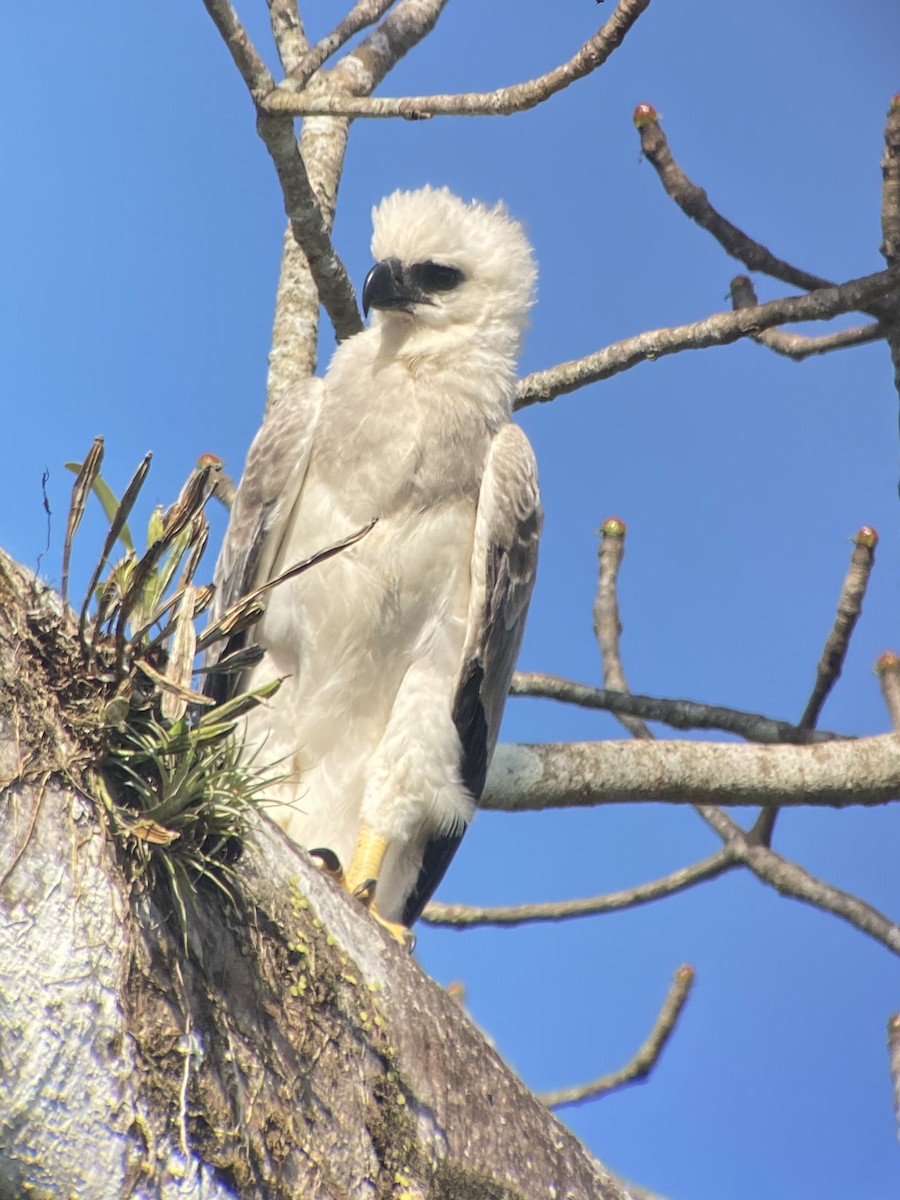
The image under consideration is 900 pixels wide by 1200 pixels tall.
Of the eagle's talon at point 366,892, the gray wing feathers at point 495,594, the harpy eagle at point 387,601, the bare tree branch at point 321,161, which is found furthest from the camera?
the bare tree branch at point 321,161

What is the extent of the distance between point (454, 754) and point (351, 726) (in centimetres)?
44

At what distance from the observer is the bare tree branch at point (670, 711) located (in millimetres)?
6535

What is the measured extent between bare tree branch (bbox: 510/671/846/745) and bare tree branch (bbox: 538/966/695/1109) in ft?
5.34

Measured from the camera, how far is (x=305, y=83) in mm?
5551

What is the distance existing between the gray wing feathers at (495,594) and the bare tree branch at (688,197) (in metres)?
2.19

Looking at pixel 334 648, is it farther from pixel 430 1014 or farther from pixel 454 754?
pixel 430 1014

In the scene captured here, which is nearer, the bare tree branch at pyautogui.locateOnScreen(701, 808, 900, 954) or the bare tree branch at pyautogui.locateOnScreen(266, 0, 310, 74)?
the bare tree branch at pyautogui.locateOnScreen(266, 0, 310, 74)

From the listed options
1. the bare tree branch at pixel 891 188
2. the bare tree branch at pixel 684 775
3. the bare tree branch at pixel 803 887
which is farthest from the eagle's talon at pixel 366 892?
the bare tree branch at pixel 891 188

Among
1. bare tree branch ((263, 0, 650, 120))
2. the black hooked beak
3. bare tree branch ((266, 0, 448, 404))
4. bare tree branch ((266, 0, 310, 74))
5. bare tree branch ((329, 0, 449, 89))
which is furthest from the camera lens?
bare tree branch ((329, 0, 449, 89))

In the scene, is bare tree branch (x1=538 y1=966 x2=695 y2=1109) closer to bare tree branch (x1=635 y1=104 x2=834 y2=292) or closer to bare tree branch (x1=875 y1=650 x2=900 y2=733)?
bare tree branch (x1=875 y1=650 x2=900 y2=733)

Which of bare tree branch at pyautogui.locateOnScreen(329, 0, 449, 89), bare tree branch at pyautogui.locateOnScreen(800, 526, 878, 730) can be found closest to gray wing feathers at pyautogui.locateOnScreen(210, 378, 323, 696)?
bare tree branch at pyautogui.locateOnScreen(329, 0, 449, 89)

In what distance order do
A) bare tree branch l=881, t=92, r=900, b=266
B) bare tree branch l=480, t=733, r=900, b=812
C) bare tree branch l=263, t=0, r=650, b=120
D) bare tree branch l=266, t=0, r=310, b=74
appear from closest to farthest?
bare tree branch l=263, t=0, r=650, b=120, bare tree branch l=480, t=733, r=900, b=812, bare tree branch l=266, t=0, r=310, b=74, bare tree branch l=881, t=92, r=900, b=266

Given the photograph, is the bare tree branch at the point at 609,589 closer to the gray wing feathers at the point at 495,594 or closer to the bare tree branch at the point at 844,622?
the bare tree branch at the point at 844,622

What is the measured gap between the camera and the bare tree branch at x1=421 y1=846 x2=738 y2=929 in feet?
22.8
